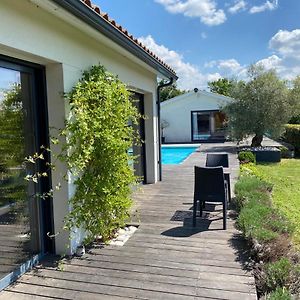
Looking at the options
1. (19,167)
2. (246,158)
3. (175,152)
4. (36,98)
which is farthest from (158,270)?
(175,152)

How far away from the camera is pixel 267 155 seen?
15.6 metres

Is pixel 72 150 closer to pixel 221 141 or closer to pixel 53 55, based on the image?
pixel 53 55

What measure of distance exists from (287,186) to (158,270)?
23.9 feet

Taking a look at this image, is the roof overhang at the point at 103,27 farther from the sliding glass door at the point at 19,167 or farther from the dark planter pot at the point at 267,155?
the dark planter pot at the point at 267,155

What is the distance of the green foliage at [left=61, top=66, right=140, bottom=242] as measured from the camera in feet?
14.4

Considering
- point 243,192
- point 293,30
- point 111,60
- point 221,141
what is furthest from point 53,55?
point 221,141

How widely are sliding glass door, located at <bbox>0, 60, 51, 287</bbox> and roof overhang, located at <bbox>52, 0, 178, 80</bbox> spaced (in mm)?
962

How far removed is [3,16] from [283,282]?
4.01 m

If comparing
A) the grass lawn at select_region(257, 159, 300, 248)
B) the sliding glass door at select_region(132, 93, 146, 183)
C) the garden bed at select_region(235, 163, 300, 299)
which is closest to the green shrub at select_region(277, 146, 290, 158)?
the grass lawn at select_region(257, 159, 300, 248)

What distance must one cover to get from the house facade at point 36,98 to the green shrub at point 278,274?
262 centimetres

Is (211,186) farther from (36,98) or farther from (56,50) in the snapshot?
(56,50)

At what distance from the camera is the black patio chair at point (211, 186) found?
555cm

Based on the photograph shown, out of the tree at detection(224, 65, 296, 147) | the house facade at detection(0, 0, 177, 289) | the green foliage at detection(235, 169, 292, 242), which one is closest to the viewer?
the house facade at detection(0, 0, 177, 289)

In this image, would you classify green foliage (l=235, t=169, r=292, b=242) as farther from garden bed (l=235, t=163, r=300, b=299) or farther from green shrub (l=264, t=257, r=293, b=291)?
green shrub (l=264, t=257, r=293, b=291)
